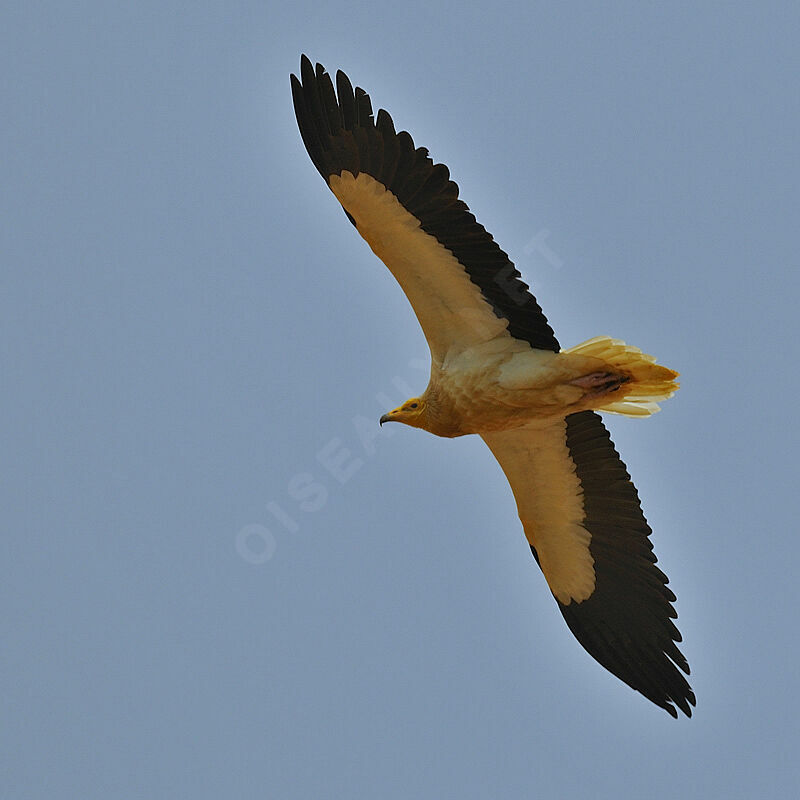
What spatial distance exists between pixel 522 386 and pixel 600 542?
170cm

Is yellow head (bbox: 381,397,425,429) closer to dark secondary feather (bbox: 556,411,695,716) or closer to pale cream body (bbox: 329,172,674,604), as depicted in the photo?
pale cream body (bbox: 329,172,674,604)

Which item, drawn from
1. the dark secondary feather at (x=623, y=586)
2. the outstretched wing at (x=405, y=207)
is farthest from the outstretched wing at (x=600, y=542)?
the outstretched wing at (x=405, y=207)

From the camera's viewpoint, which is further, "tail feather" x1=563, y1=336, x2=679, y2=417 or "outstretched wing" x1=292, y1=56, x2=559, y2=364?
"tail feather" x1=563, y1=336, x2=679, y2=417

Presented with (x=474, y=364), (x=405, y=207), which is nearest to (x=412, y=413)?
(x=474, y=364)

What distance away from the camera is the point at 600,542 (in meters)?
11.4

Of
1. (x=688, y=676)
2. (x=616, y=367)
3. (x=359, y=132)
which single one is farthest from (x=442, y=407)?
(x=688, y=676)

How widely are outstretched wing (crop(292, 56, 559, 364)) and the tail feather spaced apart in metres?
0.36

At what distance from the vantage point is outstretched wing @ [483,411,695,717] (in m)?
11.2

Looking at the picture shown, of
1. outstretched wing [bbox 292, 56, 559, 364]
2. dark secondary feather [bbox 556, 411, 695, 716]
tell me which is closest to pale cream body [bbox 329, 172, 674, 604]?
outstretched wing [bbox 292, 56, 559, 364]

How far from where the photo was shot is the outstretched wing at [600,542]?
1124 centimetres

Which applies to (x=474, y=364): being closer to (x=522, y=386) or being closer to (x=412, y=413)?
(x=522, y=386)

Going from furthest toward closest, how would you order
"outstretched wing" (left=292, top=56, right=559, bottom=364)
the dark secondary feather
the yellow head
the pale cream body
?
the dark secondary feather < the yellow head < the pale cream body < "outstretched wing" (left=292, top=56, right=559, bottom=364)

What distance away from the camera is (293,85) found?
32.7 ft

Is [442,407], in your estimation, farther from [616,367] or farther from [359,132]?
[359,132]
